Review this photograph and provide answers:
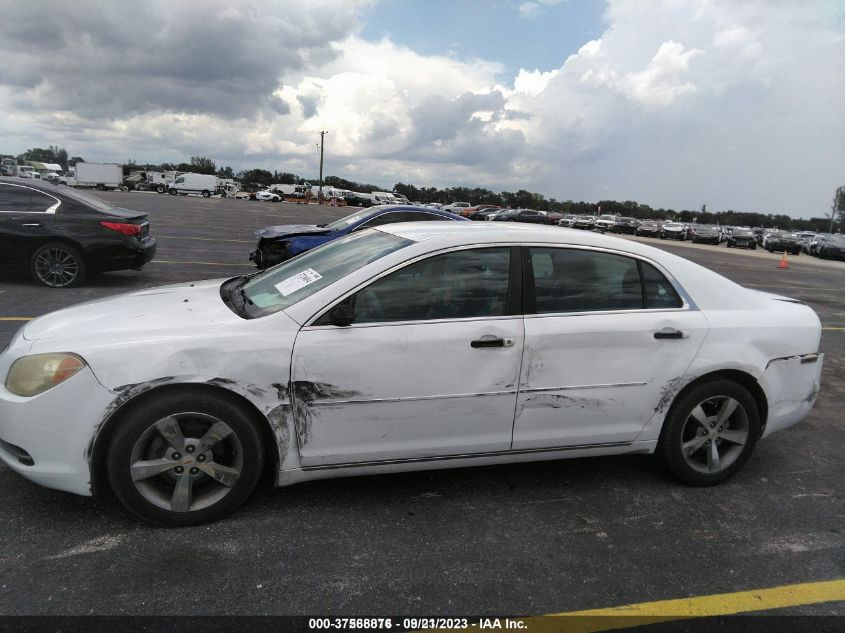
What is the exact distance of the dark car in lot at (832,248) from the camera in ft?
106

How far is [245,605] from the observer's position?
2.35 meters

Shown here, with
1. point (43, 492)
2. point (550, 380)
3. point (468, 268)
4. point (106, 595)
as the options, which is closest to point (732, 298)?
point (550, 380)

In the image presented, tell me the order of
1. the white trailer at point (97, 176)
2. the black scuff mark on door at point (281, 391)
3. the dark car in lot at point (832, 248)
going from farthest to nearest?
the white trailer at point (97, 176) < the dark car in lot at point (832, 248) < the black scuff mark on door at point (281, 391)

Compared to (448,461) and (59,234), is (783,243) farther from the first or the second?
(448,461)

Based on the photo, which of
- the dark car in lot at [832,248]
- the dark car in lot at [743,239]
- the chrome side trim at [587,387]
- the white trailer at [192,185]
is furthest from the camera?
the white trailer at [192,185]

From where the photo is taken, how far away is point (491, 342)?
301cm

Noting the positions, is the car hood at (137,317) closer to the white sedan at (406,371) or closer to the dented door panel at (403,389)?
the white sedan at (406,371)

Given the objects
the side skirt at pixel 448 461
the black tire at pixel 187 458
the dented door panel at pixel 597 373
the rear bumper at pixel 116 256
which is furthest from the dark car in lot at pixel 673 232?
the black tire at pixel 187 458

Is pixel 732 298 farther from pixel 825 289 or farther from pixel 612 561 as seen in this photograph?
pixel 825 289

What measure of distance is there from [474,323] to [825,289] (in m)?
16.3

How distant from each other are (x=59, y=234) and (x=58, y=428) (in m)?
6.66

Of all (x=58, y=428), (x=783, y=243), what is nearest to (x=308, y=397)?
(x=58, y=428)

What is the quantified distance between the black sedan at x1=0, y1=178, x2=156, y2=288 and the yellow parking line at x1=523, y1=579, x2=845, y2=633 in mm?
8002

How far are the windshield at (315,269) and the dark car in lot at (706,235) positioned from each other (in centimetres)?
4267
